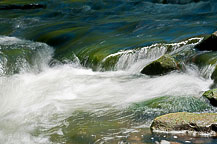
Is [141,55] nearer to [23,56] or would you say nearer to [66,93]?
[66,93]

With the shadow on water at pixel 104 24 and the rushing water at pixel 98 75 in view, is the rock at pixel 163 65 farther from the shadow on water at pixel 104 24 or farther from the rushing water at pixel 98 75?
the shadow on water at pixel 104 24

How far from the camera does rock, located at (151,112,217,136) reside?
585 cm

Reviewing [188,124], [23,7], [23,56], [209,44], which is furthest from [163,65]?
[23,7]

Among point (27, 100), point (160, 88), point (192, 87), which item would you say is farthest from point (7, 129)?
point (192, 87)

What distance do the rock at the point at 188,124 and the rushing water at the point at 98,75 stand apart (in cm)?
19

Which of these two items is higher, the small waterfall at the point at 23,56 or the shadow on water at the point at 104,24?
the shadow on water at the point at 104,24

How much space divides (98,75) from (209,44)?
340 centimetres

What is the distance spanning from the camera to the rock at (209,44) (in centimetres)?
1025

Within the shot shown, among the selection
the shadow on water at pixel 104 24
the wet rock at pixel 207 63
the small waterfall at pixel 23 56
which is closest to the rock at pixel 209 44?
the wet rock at pixel 207 63

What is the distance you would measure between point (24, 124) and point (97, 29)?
9506 millimetres

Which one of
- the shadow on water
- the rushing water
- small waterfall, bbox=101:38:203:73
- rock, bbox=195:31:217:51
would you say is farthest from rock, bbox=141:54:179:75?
the shadow on water

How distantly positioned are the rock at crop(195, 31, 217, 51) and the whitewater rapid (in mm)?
1171

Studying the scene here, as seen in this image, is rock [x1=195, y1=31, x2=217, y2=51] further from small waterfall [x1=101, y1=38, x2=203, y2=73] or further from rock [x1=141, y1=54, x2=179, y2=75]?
rock [x1=141, y1=54, x2=179, y2=75]

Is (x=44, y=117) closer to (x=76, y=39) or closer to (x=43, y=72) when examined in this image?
(x=43, y=72)
